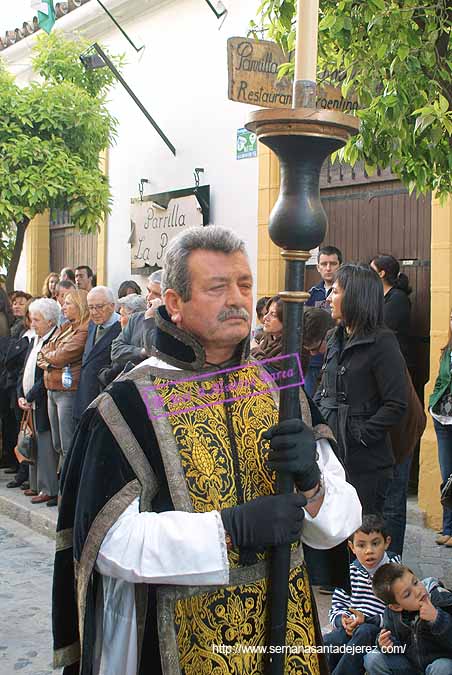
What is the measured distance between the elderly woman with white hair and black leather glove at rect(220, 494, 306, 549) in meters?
6.11

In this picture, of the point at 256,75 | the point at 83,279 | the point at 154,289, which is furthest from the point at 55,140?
the point at 256,75

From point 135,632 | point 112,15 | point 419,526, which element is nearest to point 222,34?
point 112,15

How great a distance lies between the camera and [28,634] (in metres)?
4.94

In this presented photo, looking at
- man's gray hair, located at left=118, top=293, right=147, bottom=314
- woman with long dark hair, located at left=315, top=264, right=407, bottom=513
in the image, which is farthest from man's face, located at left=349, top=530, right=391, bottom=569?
man's gray hair, located at left=118, top=293, right=147, bottom=314

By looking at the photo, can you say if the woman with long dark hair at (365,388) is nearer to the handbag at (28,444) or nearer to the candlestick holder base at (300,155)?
the candlestick holder base at (300,155)

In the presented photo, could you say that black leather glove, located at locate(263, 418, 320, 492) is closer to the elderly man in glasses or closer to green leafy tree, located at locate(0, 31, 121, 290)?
the elderly man in glasses

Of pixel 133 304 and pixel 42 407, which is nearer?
pixel 133 304

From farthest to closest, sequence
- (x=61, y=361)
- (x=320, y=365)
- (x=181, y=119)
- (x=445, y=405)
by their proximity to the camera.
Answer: (x=181, y=119)
(x=61, y=361)
(x=445, y=405)
(x=320, y=365)

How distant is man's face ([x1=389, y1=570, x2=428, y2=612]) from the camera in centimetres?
351

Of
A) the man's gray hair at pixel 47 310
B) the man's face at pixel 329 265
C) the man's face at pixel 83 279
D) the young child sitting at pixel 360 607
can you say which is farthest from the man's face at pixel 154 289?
the man's face at pixel 83 279

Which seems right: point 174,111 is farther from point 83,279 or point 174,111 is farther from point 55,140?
point 83,279

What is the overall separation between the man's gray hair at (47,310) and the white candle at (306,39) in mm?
6236

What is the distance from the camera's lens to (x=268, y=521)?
2.06 metres

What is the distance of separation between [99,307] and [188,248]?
5159 mm
